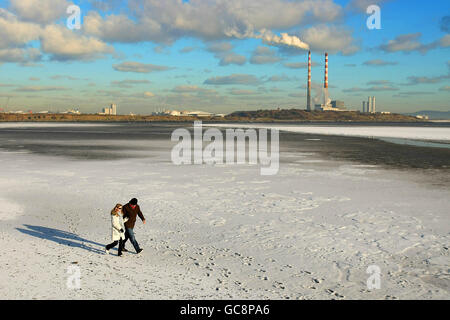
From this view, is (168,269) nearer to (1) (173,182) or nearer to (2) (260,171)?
(1) (173,182)

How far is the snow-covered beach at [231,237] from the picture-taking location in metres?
6.41

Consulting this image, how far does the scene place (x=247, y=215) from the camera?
11.1 meters

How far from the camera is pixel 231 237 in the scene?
909 centimetres

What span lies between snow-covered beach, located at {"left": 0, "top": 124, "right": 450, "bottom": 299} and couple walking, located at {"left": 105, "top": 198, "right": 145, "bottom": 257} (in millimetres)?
225

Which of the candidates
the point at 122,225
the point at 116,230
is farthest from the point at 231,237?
the point at 116,230

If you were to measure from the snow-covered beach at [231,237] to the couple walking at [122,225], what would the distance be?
0.74ft

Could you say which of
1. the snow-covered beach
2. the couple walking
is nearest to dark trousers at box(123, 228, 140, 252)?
the couple walking

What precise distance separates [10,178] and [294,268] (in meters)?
14.2

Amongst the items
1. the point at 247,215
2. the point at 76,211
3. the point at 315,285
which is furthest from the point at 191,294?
the point at 76,211

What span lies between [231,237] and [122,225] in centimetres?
246

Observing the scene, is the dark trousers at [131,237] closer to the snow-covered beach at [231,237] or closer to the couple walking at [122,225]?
the couple walking at [122,225]

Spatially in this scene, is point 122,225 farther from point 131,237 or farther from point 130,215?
point 131,237

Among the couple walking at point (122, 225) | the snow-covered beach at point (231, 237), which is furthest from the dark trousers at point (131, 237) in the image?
the snow-covered beach at point (231, 237)

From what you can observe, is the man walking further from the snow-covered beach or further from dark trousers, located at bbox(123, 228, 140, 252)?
the snow-covered beach
